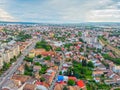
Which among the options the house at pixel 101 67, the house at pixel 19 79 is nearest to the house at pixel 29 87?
the house at pixel 19 79

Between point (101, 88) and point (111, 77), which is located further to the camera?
point (111, 77)

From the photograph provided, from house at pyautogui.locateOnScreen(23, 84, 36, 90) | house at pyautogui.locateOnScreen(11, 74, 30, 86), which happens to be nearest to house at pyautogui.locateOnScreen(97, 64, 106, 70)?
house at pyautogui.locateOnScreen(11, 74, 30, 86)

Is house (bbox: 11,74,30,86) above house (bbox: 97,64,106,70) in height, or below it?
above

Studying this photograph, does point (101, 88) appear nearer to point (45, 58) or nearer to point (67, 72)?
point (67, 72)

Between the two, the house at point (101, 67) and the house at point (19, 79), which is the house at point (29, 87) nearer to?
the house at point (19, 79)

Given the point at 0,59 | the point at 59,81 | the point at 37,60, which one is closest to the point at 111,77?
the point at 59,81

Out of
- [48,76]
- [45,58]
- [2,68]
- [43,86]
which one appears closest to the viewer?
[43,86]

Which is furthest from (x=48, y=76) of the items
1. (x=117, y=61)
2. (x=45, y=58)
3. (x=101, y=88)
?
(x=117, y=61)

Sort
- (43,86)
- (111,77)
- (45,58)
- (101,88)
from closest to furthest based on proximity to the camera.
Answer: (43,86)
(101,88)
(111,77)
(45,58)

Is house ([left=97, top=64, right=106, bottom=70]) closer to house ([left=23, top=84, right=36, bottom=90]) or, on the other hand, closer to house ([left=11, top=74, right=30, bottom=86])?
house ([left=11, top=74, right=30, bottom=86])

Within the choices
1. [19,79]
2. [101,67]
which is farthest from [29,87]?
[101,67]

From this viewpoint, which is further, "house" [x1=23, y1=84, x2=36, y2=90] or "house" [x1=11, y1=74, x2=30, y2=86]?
"house" [x1=11, y1=74, x2=30, y2=86]
